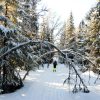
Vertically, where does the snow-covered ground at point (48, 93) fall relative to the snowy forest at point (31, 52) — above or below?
below

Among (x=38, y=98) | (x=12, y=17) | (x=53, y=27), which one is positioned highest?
(x=53, y=27)

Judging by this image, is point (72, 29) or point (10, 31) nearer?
point (10, 31)

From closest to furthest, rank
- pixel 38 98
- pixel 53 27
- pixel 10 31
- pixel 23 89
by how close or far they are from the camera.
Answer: pixel 10 31, pixel 38 98, pixel 23 89, pixel 53 27

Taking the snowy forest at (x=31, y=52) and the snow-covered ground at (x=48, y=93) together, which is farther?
the snow-covered ground at (x=48, y=93)

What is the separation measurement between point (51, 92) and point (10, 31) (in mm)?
10791

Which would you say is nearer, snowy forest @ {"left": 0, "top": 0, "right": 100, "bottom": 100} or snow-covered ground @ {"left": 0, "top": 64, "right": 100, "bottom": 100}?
snowy forest @ {"left": 0, "top": 0, "right": 100, "bottom": 100}

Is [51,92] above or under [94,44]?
under

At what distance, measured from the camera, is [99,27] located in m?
27.8

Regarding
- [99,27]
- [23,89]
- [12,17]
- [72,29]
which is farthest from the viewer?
[72,29]

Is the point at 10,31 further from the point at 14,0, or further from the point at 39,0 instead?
the point at 39,0

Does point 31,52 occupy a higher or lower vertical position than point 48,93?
higher

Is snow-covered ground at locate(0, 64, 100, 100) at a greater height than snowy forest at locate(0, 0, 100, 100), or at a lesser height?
lesser

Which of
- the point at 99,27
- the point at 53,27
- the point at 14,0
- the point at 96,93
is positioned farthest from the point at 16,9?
the point at 53,27

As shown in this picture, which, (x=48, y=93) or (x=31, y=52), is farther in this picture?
(x=48, y=93)
